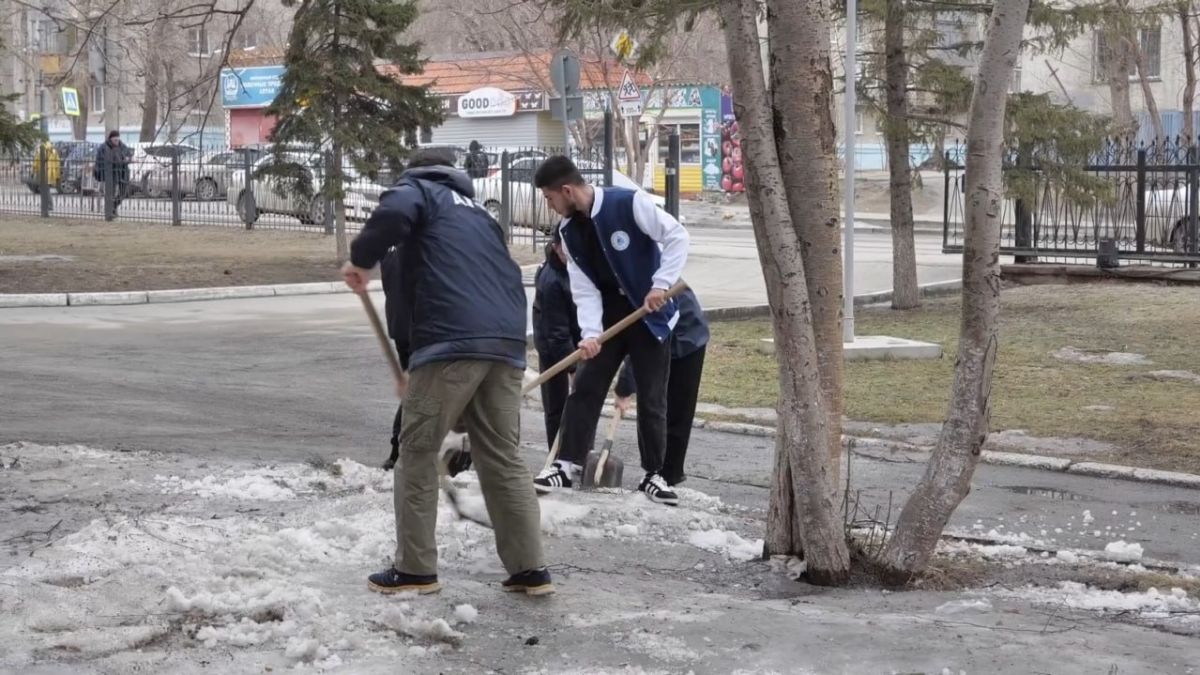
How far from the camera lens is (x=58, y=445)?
872 centimetres

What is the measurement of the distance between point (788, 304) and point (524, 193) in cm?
1939

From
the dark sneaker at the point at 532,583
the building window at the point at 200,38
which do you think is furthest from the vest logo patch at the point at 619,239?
the building window at the point at 200,38

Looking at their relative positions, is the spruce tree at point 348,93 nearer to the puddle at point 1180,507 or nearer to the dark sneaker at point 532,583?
the puddle at point 1180,507

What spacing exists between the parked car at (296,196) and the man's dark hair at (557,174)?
872cm

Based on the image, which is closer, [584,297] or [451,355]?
[451,355]

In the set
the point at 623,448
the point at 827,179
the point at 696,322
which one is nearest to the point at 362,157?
the point at 623,448

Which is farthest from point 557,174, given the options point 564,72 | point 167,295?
point 167,295

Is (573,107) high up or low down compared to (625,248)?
up

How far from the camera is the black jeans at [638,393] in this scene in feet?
25.3

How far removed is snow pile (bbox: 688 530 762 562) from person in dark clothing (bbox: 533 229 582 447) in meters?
1.48

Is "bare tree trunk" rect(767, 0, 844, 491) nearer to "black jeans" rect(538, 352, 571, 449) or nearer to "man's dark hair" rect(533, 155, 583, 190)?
"man's dark hair" rect(533, 155, 583, 190)

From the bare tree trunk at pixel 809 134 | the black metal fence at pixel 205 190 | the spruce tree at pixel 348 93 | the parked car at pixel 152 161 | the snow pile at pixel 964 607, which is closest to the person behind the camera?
the snow pile at pixel 964 607

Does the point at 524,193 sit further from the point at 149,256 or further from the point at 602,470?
the point at 602,470

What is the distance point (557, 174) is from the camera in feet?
23.8
